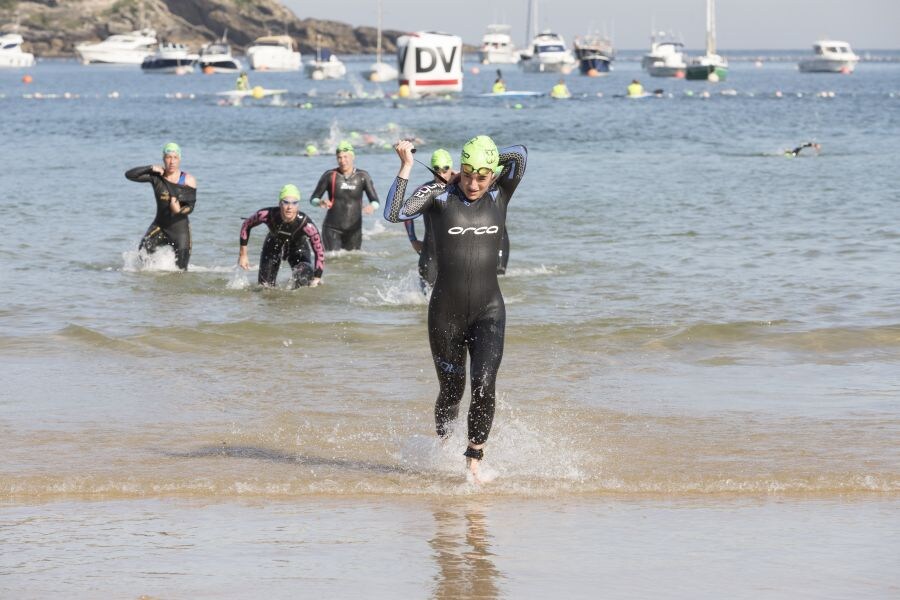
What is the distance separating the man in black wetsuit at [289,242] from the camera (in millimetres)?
13148

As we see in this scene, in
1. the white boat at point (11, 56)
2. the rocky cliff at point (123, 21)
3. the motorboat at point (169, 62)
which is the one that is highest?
the rocky cliff at point (123, 21)

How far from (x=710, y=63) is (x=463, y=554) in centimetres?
9713

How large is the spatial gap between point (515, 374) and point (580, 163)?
22.6 metres

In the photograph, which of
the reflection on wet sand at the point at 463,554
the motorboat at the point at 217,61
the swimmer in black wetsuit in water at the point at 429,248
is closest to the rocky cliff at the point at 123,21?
the motorboat at the point at 217,61

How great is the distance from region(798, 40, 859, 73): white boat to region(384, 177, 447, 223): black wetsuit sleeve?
123 metres

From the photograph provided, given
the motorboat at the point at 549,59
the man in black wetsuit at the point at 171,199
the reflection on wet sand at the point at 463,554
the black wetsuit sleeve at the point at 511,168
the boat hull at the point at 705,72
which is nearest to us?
the reflection on wet sand at the point at 463,554

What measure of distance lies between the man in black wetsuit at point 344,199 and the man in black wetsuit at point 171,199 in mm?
1479

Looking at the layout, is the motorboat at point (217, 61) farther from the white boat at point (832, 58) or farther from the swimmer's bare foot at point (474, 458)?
the swimmer's bare foot at point (474, 458)

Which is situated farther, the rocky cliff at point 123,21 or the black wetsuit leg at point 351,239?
the rocky cliff at point 123,21

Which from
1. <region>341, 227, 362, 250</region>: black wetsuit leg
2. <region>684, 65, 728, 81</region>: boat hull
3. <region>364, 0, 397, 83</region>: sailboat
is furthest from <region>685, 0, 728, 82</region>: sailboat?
<region>341, 227, 362, 250</region>: black wetsuit leg

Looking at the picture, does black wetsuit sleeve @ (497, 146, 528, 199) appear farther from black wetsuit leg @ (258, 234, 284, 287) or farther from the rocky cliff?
the rocky cliff

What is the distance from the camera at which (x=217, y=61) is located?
12606cm

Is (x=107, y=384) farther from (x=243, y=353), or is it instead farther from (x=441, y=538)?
(x=441, y=538)

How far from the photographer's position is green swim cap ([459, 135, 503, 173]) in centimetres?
673
